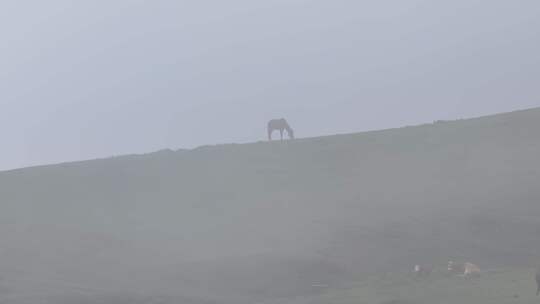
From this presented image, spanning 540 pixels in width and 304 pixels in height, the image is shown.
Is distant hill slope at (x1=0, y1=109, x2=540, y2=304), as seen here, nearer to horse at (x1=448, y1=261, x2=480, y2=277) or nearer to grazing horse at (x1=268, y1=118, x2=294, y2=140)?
horse at (x1=448, y1=261, x2=480, y2=277)

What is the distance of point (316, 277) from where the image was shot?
1094 inches

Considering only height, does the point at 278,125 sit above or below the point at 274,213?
above

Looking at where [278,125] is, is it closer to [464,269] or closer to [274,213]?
[274,213]

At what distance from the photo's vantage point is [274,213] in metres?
34.1

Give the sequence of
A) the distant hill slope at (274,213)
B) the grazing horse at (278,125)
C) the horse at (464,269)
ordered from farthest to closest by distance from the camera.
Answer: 1. the grazing horse at (278,125)
2. the distant hill slope at (274,213)
3. the horse at (464,269)

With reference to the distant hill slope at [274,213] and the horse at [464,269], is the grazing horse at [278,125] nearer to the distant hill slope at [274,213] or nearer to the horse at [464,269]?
the distant hill slope at [274,213]

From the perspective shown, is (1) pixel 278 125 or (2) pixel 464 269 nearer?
(2) pixel 464 269

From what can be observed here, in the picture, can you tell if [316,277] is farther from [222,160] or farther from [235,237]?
[222,160]

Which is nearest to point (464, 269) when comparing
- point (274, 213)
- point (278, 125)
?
point (274, 213)

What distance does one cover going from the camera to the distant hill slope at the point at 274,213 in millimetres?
27891

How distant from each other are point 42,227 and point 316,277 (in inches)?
367

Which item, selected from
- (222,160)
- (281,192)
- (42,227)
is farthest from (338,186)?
(42,227)

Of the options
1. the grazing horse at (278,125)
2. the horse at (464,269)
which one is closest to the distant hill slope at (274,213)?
the horse at (464,269)

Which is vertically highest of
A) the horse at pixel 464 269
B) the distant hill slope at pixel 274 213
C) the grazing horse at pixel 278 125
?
the grazing horse at pixel 278 125
